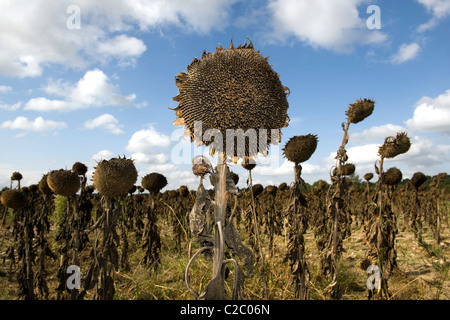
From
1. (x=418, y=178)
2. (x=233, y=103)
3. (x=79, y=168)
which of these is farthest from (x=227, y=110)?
(x=418, y=178)

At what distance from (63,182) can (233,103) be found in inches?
159

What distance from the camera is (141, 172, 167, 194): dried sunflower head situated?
7529 millimetres

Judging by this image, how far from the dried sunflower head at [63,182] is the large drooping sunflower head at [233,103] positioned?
11.2ft

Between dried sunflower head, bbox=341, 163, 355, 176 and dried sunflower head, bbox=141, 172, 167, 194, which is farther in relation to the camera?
dried sunflower head, bbox=141, 172, 167, 194

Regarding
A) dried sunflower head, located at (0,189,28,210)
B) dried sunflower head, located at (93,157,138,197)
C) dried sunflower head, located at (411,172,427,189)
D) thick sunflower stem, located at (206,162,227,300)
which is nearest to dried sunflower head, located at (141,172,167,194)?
dried sunflower head, located at (0,189,28,210)

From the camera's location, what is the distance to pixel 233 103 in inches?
110

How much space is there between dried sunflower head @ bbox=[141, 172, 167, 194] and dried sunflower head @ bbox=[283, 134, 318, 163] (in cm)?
390

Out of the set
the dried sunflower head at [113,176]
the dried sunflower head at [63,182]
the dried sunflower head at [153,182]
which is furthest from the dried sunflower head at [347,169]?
the dried sunflower head at [63,182]

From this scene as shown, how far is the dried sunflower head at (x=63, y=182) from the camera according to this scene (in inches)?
211

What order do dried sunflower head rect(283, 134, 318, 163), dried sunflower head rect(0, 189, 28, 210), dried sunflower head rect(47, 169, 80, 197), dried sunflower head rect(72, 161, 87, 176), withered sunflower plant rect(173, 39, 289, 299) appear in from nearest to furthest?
withered sunflower plant rect(173, 39, 289, 299), dried sunflower head rect(283, 134, 318, 163), dried sunflower head rect(47, 169, 80, 197), dried sunflower head rect(0, 189, 28, 210), dried sunflower head rect(72, 161, 87, 176)

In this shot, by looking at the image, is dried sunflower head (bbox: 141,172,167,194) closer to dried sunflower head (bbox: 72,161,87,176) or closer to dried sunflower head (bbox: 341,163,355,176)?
dried sunflower head (bbox: 72,161,87,176)

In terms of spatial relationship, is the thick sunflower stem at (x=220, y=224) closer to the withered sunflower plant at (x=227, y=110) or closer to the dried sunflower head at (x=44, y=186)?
the withered sunflower plant at (x=227, y=110)
